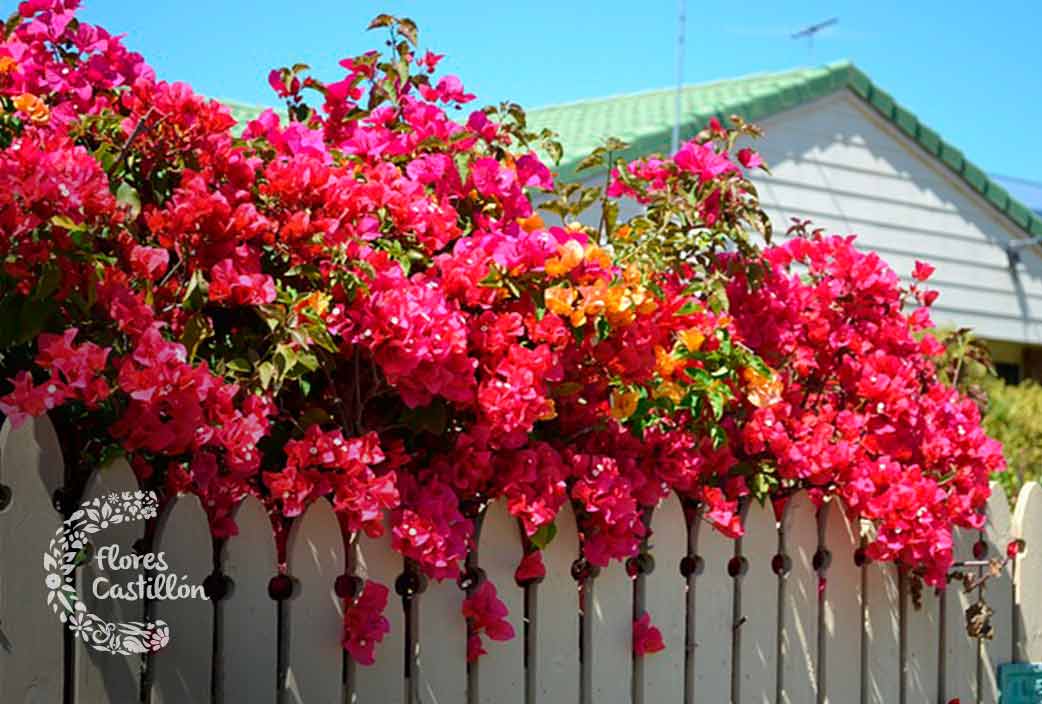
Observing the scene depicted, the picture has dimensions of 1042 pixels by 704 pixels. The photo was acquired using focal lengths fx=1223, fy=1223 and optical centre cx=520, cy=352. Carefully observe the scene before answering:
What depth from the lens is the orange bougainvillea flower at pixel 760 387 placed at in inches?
131

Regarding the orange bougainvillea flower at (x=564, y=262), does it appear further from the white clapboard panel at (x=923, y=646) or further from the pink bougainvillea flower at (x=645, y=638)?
the white clapboard panel at (x=923, y=646)

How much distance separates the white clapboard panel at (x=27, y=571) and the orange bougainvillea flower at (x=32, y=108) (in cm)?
66

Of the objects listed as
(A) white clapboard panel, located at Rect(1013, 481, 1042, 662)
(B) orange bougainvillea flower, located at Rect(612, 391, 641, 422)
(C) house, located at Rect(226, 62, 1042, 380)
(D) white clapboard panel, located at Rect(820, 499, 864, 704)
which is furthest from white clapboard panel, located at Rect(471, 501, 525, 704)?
(C) house, located at Rect(226, 62, 1042, 380)

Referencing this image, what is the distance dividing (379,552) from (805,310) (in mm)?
1670

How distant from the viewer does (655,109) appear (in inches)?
375

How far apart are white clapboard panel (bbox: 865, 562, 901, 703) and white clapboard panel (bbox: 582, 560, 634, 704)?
3.43ft

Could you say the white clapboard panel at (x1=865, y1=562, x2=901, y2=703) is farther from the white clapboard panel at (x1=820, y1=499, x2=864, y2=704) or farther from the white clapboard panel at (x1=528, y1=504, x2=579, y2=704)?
the white clapboard panel at (x1=528, y1=504, x2=579, y2=704)

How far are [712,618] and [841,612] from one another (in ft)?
1.96

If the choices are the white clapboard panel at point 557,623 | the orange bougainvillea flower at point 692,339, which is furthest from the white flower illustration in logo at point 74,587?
the orange bougainvillea flower at point 692,339

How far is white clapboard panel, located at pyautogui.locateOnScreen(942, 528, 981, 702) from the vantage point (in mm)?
4109

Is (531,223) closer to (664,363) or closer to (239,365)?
(664,363)

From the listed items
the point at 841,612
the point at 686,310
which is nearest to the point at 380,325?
the point at 686,310

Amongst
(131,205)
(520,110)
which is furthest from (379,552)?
(520,110)

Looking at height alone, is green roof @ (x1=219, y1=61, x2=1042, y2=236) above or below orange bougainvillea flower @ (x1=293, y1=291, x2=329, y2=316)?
above
